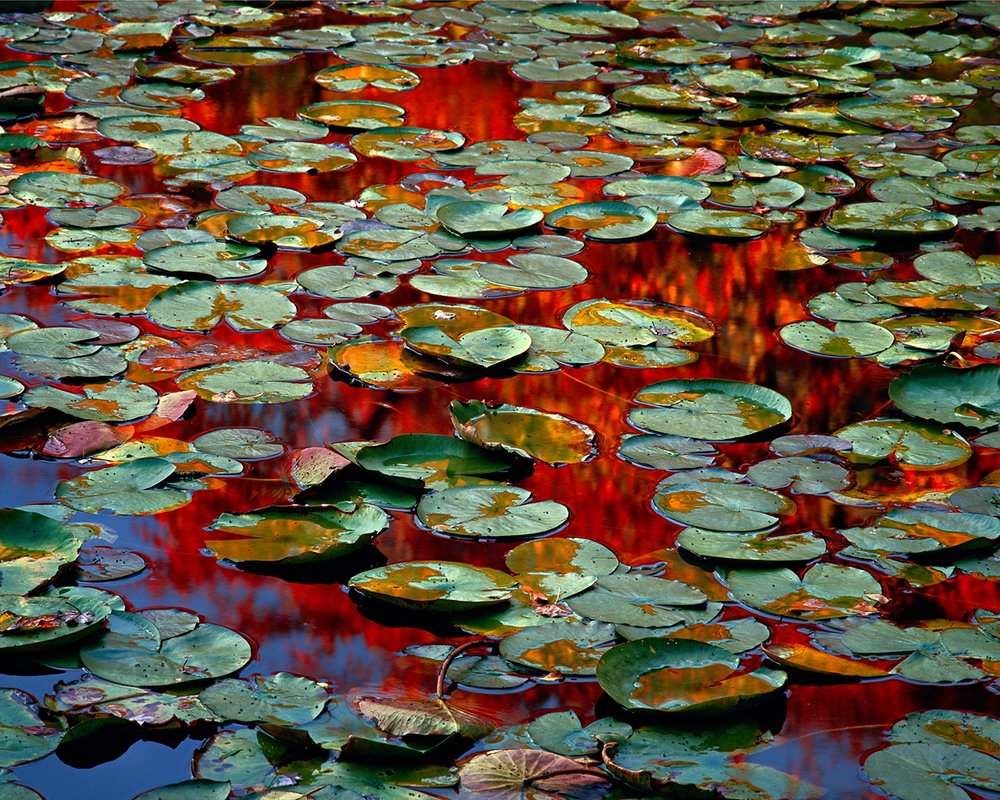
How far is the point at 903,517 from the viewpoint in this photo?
2350 mm

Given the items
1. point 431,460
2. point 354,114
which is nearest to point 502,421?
point 431,460

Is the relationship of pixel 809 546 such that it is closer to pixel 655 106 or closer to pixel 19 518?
pixel 19 518

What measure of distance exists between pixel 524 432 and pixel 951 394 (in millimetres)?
989

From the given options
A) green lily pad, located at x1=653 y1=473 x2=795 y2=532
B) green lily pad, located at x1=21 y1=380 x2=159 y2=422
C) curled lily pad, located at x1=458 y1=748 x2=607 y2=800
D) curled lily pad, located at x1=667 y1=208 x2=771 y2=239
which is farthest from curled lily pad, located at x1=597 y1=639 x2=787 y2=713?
curled lily pad, located at x1=667 y1=208 x2=771 y2=239

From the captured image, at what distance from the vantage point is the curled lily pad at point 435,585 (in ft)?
6.71

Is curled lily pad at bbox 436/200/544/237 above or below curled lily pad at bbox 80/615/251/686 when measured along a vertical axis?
above

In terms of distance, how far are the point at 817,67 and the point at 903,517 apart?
10.5 ft

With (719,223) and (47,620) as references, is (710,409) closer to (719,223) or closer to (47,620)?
(719,223)

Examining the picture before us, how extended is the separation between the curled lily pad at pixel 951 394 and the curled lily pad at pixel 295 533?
1.24 meters

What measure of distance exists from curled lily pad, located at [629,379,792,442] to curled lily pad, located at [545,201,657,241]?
2.97 feet

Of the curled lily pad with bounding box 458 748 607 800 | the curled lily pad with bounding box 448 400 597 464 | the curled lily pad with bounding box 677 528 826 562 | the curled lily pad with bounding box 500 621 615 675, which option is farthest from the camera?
the curled lily pad with bounding box 448 400 597 464

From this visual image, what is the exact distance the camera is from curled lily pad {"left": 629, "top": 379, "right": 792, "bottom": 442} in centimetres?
263

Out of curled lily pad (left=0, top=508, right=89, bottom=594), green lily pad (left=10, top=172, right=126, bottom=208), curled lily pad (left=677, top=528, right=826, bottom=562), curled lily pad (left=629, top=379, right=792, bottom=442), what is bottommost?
curled lily pad (left=0, top=508, right=89, bottom=594)

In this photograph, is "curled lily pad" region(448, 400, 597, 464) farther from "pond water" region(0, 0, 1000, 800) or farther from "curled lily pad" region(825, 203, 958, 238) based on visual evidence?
"curled lily pad" region(825, 203, 958, 238)
